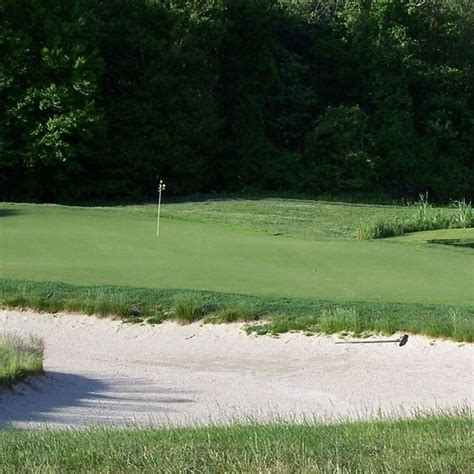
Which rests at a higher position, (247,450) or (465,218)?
(465,218)

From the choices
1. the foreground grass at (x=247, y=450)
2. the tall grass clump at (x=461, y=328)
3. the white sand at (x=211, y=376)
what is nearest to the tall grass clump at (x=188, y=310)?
the white sand at (x=211, y=376)

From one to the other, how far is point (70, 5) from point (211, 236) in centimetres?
2036

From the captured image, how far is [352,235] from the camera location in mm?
25047

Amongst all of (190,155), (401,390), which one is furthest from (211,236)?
(190,155)

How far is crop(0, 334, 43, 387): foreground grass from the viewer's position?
371 inches

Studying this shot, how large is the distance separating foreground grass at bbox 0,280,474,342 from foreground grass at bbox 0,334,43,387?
2408mm

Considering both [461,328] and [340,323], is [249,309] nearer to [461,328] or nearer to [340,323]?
[340,323]

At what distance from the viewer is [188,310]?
1301 centimetres

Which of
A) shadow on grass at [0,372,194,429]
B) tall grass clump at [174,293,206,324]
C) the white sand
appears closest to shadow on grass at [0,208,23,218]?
the white sand

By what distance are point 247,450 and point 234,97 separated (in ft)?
129

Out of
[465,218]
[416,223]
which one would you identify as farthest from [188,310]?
[465,218]

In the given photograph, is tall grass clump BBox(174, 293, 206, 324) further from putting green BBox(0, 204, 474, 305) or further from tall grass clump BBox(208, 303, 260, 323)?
putting green BBox(0, 204, 474, 305)

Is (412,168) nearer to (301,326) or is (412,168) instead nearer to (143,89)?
(143,89)

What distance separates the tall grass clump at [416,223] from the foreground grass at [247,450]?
18.0m
